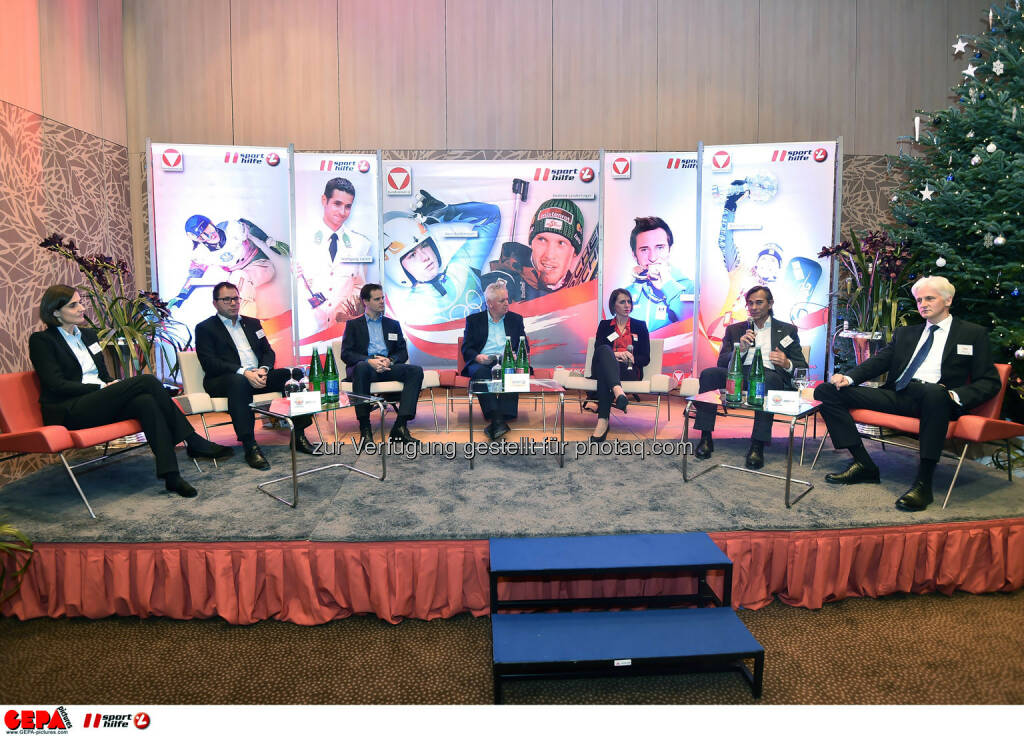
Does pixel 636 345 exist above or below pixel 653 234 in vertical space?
below

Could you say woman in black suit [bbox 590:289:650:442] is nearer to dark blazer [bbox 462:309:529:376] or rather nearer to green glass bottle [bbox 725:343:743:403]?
dark blazer [bbox 462:309:529:376]

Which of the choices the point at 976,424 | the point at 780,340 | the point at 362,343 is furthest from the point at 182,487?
the point at 976,424

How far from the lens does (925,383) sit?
294 centimetres

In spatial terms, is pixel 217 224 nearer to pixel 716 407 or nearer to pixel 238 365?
pixel 238 365

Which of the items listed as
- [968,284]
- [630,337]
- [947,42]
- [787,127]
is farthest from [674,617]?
[947,42]

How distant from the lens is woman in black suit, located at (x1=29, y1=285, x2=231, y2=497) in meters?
2.93

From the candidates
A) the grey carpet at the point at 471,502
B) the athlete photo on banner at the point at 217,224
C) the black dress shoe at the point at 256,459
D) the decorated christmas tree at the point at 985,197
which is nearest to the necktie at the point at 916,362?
the grey carpet at the point at 471,502

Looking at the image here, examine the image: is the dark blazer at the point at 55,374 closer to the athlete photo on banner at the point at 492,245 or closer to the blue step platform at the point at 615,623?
the blue step platform at the point at 615,623

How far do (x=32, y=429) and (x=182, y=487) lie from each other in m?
0.71

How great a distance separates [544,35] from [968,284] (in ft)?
14.3

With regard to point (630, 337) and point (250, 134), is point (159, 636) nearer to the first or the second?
point (630, 337)

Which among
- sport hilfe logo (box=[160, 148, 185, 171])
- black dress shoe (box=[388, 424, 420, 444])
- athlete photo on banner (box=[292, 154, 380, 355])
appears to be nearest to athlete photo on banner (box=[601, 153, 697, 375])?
athlete photo on banner (box=[292, 154, 380, 355])

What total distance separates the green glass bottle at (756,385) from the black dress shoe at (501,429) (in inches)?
68.0

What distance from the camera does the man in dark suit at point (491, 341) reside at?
4.46 meters
